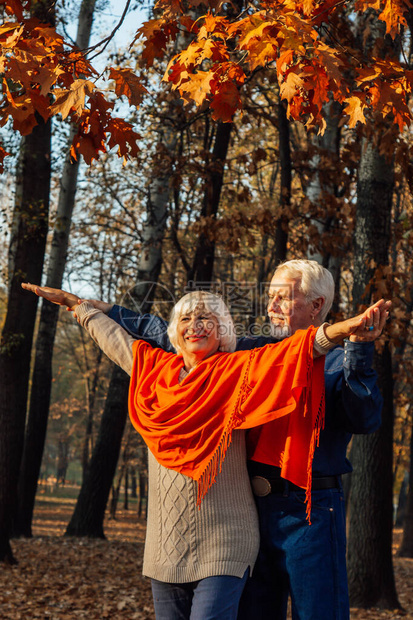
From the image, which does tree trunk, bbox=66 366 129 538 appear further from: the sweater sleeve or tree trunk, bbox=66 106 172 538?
the sweater sleeve

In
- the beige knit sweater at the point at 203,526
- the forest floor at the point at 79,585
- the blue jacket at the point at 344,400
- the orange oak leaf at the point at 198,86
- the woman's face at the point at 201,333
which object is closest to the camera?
the blue jacket at the point at 344,400

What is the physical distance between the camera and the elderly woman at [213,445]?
261 cm

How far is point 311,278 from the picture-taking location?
296 cm

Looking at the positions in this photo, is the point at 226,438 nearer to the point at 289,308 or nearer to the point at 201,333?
the point at 201,333

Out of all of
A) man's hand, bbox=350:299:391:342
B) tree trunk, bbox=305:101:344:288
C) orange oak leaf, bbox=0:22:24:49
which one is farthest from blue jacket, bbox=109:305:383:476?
tree trunk, bbox=305:101:344:288

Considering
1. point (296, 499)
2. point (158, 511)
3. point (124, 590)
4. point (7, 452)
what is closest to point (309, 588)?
point (296, 499)

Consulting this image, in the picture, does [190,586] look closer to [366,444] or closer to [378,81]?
[378,81]

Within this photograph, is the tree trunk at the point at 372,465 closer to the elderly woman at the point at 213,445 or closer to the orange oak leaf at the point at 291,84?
the orange oak leaf at the point at 291,84

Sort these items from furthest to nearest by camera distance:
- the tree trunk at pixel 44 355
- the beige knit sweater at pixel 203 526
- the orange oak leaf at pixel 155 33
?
the tree trunk at pixel 44 355
the orange oak leaf at pixel 155 33
the beige knit sweater at pixel 203 526

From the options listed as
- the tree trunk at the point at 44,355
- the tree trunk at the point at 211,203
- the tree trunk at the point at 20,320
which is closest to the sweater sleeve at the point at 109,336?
the tree trunk at the point at 20,320

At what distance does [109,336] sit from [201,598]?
1266 mm

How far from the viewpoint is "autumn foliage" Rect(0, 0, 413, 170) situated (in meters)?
3.29

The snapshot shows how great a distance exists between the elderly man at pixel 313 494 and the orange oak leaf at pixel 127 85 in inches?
54.8

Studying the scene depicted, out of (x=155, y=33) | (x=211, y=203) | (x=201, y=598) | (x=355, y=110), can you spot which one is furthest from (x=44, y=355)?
(x=201, y=598)
